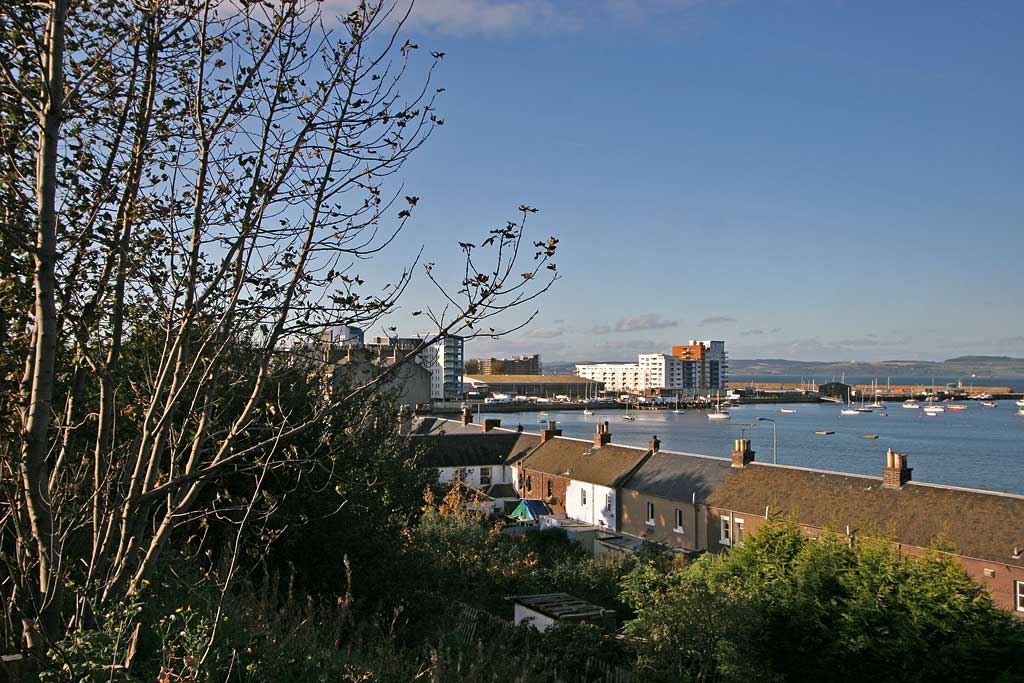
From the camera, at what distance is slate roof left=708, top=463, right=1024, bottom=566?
24.8 m

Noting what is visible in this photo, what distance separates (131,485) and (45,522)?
462mm

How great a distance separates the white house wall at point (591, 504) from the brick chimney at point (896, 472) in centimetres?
1298

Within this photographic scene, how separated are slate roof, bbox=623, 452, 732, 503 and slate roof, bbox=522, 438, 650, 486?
0.88m

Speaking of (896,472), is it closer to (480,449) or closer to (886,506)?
(886,506)

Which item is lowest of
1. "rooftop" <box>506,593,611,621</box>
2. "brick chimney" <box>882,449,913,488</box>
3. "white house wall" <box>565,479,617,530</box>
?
"white house wall" <box>565,479,617,530</box>

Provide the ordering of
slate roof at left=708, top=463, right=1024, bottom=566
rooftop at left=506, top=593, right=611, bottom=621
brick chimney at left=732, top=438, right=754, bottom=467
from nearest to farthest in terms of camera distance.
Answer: rooftop at left=506, top=593, right=611, bottom=621, slate roof at left=708, top=463, right=1024, bottom=566, brick chimney at left=732, top=438, right=754, bottom=467

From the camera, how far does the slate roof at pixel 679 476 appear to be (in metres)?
35.2

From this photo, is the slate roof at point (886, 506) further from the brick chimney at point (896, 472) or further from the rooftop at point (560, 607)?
the rooftop at point (560, 607)

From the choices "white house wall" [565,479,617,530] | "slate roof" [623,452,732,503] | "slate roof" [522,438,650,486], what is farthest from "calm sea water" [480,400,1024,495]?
"white house wall" [565,479,617,530]

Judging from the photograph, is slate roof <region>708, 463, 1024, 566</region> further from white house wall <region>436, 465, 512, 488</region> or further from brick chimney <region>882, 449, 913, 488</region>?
white house wall <region>436, 465, 512, 488</region>

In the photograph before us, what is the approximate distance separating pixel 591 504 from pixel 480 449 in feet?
36.0

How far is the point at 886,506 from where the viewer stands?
28.7 metres

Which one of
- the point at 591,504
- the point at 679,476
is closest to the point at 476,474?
the point at 591,504

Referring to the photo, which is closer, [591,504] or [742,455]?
[742,455]
